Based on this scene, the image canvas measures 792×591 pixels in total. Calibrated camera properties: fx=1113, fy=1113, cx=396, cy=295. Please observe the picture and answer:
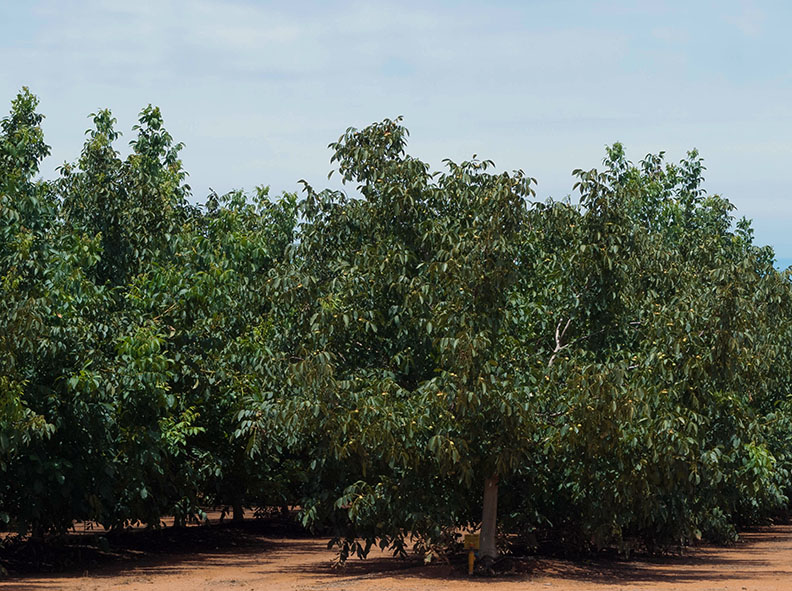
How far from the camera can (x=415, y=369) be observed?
54.0ft

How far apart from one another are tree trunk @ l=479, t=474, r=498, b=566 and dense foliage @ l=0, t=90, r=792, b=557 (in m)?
0.05

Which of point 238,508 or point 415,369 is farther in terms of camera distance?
point 238,508

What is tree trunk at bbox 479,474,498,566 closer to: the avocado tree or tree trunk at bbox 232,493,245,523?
the avocado tree

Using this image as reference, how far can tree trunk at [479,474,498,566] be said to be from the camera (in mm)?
16359

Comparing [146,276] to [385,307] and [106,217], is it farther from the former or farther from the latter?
[385,307]

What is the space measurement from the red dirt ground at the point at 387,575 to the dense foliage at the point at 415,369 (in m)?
0.69

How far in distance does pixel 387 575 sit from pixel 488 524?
5.62ft

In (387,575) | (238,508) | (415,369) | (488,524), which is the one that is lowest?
(387,575)

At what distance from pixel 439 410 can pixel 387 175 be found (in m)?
3.97

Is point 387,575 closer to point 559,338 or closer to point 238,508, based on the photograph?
point 559,338

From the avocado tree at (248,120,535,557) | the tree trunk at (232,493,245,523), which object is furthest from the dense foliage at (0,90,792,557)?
the tree trunk at (232,493,245,523)

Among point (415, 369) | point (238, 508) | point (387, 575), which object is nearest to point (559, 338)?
point (415, 369)

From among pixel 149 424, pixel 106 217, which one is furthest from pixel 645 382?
pixel 106 217

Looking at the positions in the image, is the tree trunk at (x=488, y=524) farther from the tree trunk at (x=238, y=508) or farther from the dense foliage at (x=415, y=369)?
the tree trunk at (x=238, y=508)
